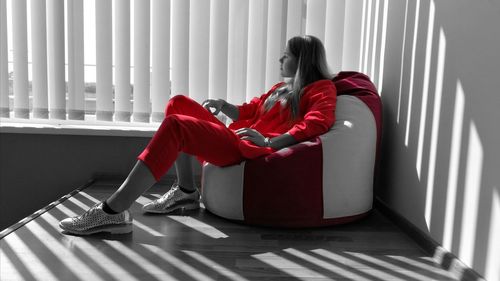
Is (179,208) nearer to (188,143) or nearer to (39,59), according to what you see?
(188,143)

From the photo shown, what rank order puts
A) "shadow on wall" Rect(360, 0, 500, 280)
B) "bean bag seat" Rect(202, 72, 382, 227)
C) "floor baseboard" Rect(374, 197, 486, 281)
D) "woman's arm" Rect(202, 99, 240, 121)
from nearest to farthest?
"shadow on wall" Rect(360, 0, 500, 280), "floor baseboard" Rect(374, 197, 486, 281), "bean bag seat" Rect(202, 72, 382, 227), "woman's arm" Rect(202, 99, 240, 121)

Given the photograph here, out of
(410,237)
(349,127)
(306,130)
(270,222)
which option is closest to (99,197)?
(270,222)

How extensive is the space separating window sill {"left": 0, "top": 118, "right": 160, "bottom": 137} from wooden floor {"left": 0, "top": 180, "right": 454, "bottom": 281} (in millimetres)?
744

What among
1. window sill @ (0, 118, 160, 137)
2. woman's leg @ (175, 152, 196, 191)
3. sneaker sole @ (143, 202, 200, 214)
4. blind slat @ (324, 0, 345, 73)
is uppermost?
blind slat @ (324, 0, 345, 73)

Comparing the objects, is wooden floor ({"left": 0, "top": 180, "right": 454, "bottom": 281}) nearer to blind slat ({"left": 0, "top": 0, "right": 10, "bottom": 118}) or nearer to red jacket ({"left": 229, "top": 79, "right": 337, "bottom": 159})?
red jacket ({"left": 229, "top": 79, "right": 337, "bottom": 159})

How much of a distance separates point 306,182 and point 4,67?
2.07 m

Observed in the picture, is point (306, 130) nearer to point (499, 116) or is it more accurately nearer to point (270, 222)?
point (270, 222)

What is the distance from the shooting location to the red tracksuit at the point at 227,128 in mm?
2164

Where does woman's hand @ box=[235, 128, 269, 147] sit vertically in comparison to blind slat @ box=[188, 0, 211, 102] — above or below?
below

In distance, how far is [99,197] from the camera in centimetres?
284

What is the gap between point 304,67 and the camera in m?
2.64

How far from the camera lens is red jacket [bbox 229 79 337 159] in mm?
2422

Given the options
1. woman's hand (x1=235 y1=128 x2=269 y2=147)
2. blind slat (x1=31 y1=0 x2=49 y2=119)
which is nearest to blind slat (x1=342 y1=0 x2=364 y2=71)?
woman's hand (x1=235 y1=128 x2=269 y2=147)

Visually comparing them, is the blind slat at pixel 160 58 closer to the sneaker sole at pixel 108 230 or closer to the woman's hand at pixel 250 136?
the woman's hand at pixel 250 136
